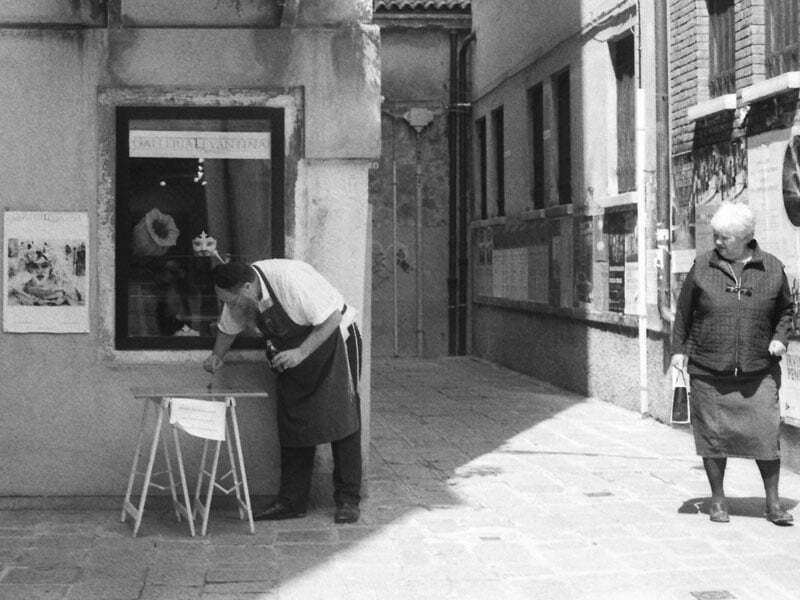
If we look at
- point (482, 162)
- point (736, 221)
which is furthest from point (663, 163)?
point (482, 162)

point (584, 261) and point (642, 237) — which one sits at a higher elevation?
point (642, 237)

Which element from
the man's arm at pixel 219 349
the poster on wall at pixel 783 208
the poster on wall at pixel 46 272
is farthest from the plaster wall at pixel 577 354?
the poster on wall at pixel 46 272

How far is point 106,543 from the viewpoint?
299 inches

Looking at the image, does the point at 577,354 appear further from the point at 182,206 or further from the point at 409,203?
the point at 182,206

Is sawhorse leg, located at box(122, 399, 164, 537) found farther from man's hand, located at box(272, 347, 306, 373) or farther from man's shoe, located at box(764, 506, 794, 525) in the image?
man's shoe, located at box(764, 506, 794, 525)

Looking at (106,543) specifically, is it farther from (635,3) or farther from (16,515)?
(635,3)

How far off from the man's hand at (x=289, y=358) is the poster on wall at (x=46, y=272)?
131 centimetres

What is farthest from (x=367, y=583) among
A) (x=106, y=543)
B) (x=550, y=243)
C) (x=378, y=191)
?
(x=378, y=191)

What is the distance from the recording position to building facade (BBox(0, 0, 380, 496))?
8.57 metres

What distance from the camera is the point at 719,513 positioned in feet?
26.8

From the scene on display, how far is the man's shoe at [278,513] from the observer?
27.1ft

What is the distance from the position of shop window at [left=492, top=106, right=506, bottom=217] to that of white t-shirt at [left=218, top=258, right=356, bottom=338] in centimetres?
1180

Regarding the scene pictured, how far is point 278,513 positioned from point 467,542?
123 centimetres

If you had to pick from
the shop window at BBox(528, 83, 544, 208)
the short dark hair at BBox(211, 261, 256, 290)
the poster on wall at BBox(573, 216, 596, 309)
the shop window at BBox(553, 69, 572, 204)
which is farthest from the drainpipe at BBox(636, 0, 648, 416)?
the short dark hair at BBox(211, 261, 256, 290)
